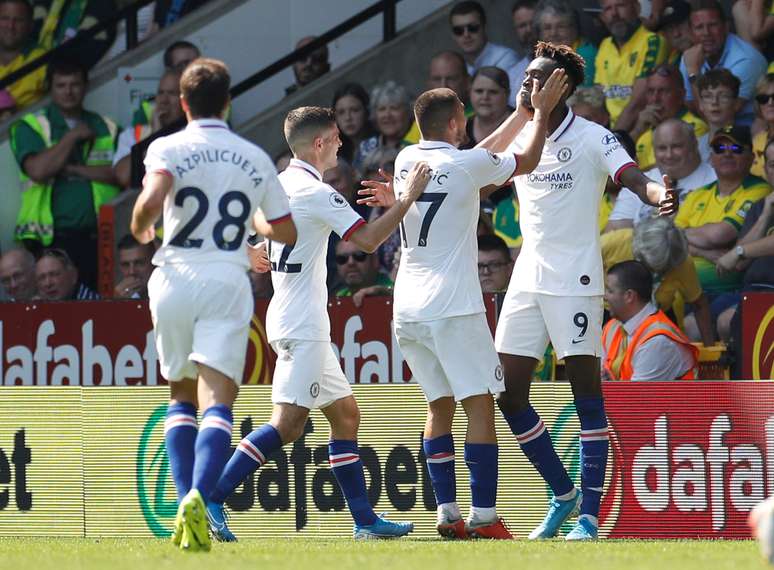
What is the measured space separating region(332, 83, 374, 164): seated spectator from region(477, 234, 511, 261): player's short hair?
7.82 ft

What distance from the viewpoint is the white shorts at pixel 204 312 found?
279 inches

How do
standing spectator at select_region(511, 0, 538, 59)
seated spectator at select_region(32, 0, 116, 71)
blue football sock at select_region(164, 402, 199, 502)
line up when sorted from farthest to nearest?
seated spectator at select_region(32, 0, 116, 71) < standing spectator at select_region(511, 0, 538, 59) < blue football sock at select_region(164, 402, 199, 502)

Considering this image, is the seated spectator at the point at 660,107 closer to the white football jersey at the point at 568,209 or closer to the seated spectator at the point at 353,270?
the seated spectator at the point at 353,270

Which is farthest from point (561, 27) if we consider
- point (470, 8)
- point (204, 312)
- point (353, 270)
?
point (204, 312)

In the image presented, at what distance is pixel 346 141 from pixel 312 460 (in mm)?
5041

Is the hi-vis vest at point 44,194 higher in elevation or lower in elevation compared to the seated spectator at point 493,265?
higher

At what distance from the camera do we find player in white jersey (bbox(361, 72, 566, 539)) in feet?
26.9

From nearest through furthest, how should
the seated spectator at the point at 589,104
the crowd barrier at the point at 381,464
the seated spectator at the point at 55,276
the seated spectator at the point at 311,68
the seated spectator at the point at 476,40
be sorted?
the crowd barrier at the point at 381,464
the seated spectator at the point at 589,104
the seated spectator at the point at 55,276
the seated spectator at the point at 476,40
the seated spectator at the point at 311,68

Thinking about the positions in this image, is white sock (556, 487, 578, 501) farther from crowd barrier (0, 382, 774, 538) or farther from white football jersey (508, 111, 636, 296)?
white football jersey (508, 111, 636, 296)

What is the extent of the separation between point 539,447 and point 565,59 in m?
2.06

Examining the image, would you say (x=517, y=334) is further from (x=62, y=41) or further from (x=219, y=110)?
(x=62, y=41)

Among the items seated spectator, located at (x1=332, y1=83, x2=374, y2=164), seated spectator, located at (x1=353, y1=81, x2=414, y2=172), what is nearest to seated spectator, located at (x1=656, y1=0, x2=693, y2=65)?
seated spectator, located at (x1=353, y1=81, x2=414, y2=172)

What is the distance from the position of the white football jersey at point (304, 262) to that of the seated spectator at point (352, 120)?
540 centimetres

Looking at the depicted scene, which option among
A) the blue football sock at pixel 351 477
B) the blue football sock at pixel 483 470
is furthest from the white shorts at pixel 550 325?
the blue football sock at pixel 351 477
